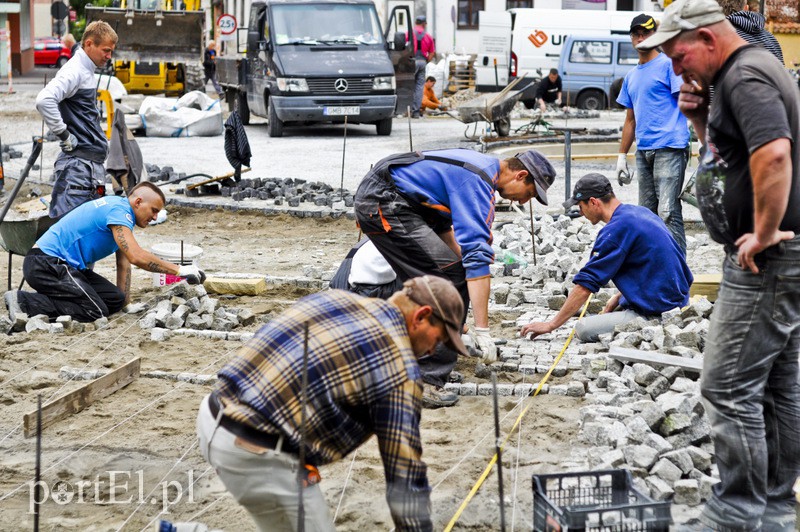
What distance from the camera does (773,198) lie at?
3.47 meters

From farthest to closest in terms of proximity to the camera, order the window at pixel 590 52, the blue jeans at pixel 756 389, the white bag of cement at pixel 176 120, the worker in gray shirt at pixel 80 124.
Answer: the window at pixel 590 52 < the white bag of cement at pixel 176 120 < the worker in gray shirt at pixel 80 124 < the blue jeans at pixel 756 389

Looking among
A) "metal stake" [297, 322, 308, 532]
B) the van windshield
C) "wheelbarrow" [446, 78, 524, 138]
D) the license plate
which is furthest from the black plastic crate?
the van windshield

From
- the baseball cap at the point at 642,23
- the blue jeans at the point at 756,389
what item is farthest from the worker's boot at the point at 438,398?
the baseball cap at the point at 642,23

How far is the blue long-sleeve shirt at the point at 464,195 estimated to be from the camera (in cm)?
564

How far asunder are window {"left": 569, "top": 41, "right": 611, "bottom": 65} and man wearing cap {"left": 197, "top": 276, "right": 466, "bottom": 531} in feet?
82.2

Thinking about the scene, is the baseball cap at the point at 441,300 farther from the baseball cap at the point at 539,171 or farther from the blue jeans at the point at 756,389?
the baseball cap at the point at 539,171

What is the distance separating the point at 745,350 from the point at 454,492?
5.08ft

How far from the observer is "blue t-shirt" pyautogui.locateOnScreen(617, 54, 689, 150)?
796cm

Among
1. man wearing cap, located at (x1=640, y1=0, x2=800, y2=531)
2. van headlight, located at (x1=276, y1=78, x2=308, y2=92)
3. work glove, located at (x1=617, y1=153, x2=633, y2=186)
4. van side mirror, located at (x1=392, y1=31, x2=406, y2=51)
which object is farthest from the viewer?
van side mirror, located at (x1=392, y1=31, x2=406, y2=51)

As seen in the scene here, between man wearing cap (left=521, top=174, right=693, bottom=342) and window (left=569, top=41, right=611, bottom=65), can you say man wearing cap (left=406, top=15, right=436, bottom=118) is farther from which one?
man wearing cap (left=521, top=174, right=693, bottom=342)

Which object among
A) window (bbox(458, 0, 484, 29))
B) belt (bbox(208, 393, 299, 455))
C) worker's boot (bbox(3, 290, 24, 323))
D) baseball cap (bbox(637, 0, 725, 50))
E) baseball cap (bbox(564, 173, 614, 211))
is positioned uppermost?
window (bbox(458, 0, 484, 29))

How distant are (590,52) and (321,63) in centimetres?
1037

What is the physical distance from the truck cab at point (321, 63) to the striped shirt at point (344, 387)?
1625 cm

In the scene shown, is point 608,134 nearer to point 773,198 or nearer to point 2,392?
point 2,392
